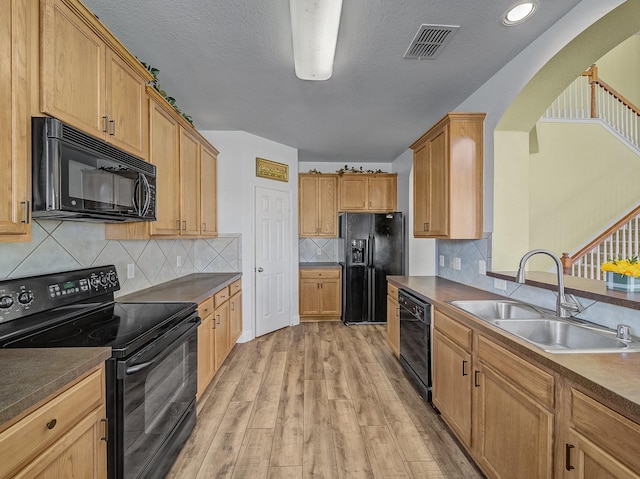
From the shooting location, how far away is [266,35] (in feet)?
Answer: 6.85

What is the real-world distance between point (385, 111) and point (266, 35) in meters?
1.65

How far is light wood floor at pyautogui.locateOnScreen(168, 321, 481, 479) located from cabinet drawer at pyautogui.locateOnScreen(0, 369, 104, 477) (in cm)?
100

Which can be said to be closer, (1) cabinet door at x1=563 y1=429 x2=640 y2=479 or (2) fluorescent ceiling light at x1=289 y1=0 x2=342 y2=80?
(1) cabinet door at x1=563 y1=429 x2=640 y2=479

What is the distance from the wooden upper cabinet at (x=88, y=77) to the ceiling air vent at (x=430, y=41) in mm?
1770

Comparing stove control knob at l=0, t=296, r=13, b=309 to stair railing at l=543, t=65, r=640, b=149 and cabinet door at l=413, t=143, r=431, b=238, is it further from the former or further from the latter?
stair railing at l=543, t=65, r=640, b=149

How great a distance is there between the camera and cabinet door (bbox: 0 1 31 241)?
111 centimetres

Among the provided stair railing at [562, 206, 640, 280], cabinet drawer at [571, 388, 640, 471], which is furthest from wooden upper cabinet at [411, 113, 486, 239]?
stair railing at [562, 206, 640, 280]

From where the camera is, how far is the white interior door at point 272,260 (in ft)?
13.8

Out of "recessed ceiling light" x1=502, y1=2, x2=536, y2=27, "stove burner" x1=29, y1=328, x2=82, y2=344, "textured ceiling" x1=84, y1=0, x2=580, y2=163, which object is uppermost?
"textured ceiling" x1=84, y1=0, x2=580, y2=163

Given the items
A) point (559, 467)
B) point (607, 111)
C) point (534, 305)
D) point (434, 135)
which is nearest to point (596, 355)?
point (559, 467)

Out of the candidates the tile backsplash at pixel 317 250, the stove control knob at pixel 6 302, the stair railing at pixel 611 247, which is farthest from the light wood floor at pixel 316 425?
the stair railing at pixel 611 247

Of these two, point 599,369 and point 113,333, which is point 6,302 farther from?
point 599,369

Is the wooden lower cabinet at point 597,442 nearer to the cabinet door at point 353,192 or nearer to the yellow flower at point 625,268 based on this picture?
the yellow flower at point 625,268

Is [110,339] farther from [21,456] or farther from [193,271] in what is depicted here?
[193,271]
